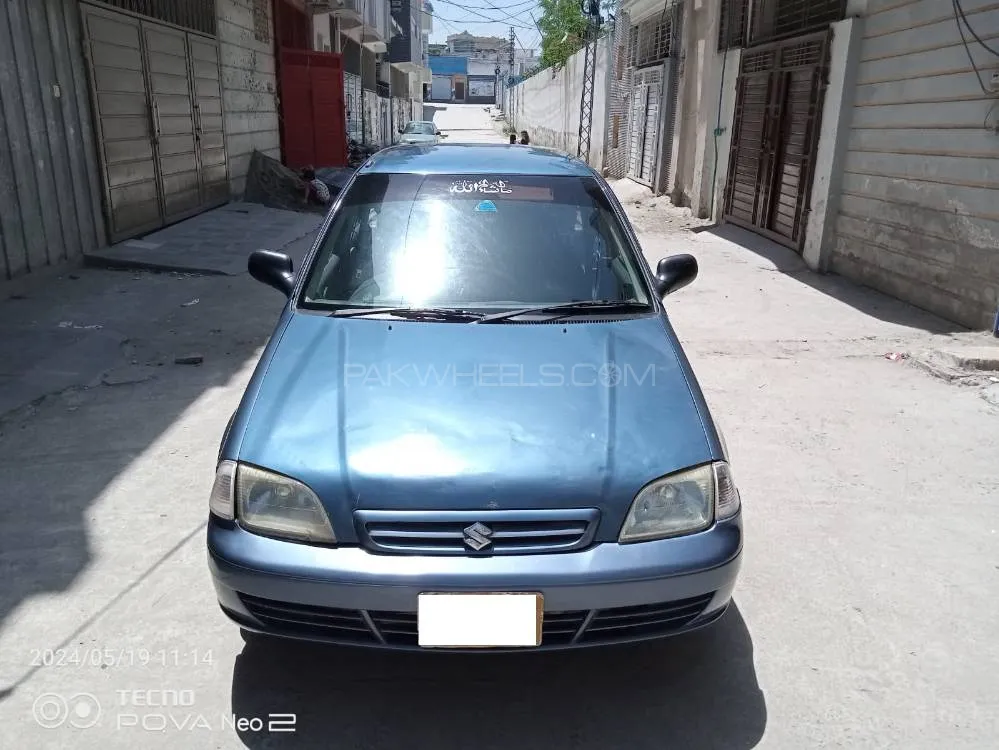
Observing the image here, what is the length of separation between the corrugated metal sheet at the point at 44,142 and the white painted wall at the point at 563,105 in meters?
12.1

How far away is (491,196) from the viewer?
336 cm

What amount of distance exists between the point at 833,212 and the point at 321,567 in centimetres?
817

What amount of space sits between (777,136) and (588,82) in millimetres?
15979

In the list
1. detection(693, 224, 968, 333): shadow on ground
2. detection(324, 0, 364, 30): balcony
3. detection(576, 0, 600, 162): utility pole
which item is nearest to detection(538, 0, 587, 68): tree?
detection(576, 0, 600, 162): utility pole

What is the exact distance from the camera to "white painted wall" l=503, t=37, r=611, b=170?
22766mm

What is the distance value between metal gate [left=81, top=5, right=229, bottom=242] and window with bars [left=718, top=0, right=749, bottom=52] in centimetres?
816

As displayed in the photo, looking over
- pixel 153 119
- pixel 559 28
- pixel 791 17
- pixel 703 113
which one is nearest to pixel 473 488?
pixel 153 119

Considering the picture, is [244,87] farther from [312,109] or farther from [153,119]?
[153,119]

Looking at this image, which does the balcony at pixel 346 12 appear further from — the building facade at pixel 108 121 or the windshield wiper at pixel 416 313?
the windshield wiper at pixel 416 313

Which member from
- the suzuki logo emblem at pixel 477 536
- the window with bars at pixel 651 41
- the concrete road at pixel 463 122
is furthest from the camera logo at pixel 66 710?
the concrete road at pixel 463 122

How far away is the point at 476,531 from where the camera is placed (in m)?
2.01

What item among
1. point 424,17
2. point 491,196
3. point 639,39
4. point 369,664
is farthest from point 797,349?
point 424,17

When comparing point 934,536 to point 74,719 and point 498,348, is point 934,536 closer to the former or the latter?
point 498,348
